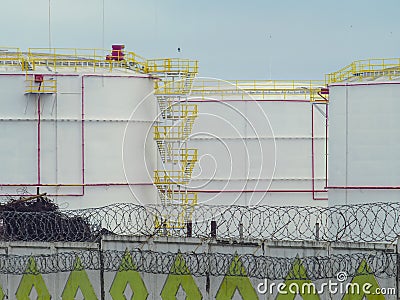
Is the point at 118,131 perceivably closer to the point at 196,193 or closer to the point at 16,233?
the point at 196,193

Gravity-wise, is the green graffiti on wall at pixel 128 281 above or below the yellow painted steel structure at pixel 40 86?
below

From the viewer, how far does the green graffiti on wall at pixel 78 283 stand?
28766mm

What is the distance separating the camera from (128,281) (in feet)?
92.7

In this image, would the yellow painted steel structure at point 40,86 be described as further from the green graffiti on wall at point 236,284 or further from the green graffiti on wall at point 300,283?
the green graffiti on wall at point 300,283

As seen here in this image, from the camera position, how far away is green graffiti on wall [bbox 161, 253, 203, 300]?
89.5 ft

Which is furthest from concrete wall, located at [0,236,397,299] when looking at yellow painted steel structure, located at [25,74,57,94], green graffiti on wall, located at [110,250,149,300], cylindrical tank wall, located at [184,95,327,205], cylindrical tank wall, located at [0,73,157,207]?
cylindrical tank wall, located at [184,95,327,205]

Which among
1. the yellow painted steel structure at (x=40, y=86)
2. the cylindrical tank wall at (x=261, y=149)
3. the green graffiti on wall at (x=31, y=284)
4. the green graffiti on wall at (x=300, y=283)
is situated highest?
the yellow painted steel structure at (x=40, y=86)

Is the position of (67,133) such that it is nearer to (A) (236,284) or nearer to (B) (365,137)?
(B) (365,137)

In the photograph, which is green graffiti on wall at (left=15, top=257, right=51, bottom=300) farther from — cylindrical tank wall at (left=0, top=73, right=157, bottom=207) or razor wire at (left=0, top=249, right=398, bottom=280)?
cylindrical tank wall at (left=0, top=73, right=157, bottom=207)

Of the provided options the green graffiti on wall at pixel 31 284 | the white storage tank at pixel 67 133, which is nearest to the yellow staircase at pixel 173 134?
the white storage tank at pixel 67 133

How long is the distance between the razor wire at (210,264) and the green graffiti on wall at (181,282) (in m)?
0.02

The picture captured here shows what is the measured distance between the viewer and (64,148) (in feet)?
128

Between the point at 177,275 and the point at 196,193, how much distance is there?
1592 centimetres

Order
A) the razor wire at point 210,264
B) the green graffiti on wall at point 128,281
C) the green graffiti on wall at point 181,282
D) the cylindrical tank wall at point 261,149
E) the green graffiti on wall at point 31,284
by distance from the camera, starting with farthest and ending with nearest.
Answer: the cylindrical tank wall at point 261,149
the green graffiti on wall at point 31,284
the green graffiti on wall at point 128,281
the green graffiti on wall at point 181,282
the razor wire at point 210,264
